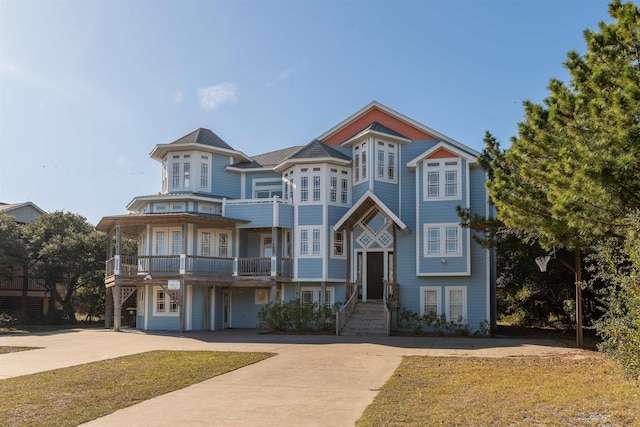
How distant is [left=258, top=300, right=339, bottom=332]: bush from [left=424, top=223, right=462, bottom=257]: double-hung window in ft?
16.6

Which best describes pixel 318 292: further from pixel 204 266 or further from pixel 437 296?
pixel 437 296

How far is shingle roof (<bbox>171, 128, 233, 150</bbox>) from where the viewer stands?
29.1 meters

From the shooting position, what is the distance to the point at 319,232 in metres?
26.9

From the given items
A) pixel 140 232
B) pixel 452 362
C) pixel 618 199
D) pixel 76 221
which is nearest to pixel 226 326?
pixel 140 232

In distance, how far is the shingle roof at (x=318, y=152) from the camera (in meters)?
27.0

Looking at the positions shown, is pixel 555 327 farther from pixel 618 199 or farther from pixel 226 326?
pixel 618 199

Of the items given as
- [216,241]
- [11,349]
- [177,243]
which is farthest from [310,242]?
[11,349]

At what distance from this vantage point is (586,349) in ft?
58.9

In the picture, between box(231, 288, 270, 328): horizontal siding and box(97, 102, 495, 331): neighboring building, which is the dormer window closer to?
box(97, 102, 495, 331): neighboring building

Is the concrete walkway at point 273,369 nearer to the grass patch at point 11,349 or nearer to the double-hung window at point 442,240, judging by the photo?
the grass patch at point 11,349

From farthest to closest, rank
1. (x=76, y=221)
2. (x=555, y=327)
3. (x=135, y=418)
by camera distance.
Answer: (x=76, y=221) < (x=555, y=327) < (x=135, y=418)

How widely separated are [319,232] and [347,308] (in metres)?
4.26

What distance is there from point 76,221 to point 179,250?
43.4ft

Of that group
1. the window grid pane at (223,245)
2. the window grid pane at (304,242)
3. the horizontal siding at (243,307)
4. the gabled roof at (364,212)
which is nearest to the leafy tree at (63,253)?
the window grid pane at (223,245)
